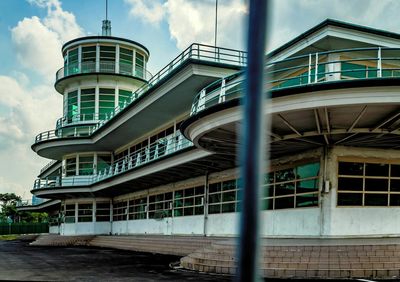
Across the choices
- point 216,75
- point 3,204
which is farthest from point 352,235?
point 3,204

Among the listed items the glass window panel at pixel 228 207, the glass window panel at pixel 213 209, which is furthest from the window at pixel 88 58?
the glass window panel at pixel 228 207

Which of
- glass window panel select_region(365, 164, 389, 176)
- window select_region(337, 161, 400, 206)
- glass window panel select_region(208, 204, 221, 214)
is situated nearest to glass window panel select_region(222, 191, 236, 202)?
glass window panel select_region(208, 204, 221, 214)

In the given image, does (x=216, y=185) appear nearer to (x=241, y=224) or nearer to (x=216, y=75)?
(x=216, y=75)

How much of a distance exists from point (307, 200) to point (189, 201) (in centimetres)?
1098

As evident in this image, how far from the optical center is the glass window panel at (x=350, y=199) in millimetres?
16828

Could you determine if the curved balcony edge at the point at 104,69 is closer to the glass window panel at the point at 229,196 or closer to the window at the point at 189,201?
the window at the point at 189,201

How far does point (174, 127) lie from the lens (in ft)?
98.2

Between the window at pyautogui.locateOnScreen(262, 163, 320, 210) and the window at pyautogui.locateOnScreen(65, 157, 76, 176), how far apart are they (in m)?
27.8

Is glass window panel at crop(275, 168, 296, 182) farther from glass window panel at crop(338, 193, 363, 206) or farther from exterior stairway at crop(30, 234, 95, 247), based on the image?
exterior stairway at crop(30, 234, 95, 247)

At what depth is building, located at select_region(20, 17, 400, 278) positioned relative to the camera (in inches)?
539

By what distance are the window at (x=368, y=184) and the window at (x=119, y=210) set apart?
25.1 metres

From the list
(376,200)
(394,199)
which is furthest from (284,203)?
(394,199)

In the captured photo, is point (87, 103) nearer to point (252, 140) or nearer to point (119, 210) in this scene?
point (119, 210)

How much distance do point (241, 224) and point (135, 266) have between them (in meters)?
17.6
